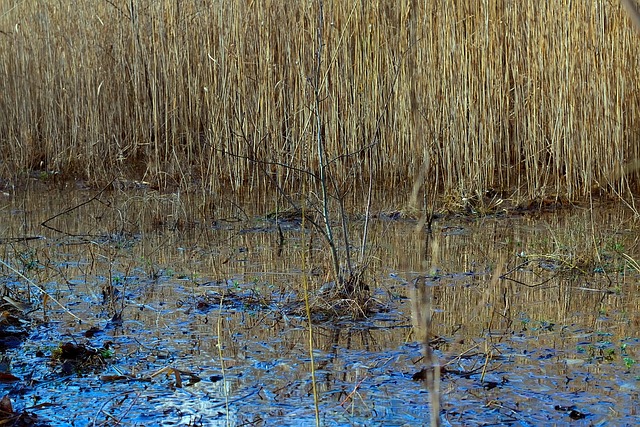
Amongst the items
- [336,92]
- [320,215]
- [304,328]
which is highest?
[336,92]

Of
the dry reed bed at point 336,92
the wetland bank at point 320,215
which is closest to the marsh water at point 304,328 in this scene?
the wetland bank at point 320,215

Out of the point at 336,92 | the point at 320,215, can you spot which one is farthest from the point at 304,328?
the point at 336,92

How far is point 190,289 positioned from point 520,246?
1.79 meters

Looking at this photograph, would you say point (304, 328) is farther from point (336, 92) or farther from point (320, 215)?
point (336, 92)

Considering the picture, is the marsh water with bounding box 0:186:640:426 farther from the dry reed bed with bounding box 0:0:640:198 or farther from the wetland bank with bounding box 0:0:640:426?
the dry reed bed with bounding box 0:0:640:198

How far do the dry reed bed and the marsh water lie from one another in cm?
84

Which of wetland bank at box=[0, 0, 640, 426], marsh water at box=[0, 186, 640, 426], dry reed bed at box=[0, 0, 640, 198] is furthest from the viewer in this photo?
dry reed bed at box=[0, 0, 640, 198]

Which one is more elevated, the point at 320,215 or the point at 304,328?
the point at 320,215

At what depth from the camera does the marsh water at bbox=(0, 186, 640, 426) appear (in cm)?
237

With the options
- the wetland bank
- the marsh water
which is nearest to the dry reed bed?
the wetland bank

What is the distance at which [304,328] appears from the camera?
10.2 feet

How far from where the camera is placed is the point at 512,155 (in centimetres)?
613

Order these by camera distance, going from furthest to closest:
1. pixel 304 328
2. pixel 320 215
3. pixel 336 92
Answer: pixel 336 92 → pixel 320 215 → pixel 304 328

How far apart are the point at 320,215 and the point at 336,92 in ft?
4.20
